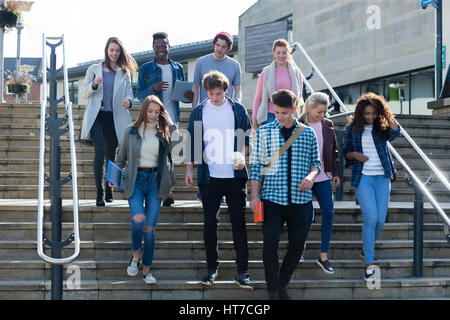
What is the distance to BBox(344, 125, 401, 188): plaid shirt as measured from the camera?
239 inches

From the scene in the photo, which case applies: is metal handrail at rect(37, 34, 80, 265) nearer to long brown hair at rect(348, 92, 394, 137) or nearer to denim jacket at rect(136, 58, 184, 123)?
denim jacket at rect(136, 58, 184, 123)

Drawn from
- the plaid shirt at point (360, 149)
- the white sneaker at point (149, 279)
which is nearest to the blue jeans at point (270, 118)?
the plaid shirt at point (360, 149)

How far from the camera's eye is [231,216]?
5652 mm

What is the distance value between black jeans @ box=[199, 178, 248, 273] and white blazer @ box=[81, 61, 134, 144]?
1.63 m

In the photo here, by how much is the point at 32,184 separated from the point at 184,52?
A: 25.4m

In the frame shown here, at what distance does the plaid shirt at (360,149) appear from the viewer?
6.06m

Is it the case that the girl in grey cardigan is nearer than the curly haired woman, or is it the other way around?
the girl in grey cardigan

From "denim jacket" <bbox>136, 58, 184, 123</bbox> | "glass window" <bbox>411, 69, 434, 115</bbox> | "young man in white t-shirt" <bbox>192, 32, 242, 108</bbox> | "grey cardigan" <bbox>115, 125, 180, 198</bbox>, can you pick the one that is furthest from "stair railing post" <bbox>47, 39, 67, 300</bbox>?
"glass window" <bbox>411, 69, 434, 115</bbox>

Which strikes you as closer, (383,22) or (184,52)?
(383,22)

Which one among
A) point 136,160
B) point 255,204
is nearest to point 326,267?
point 255,204

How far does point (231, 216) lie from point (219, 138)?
657 mm

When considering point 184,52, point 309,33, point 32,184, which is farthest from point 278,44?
point 184,52

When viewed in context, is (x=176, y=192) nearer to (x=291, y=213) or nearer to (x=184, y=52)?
(x=291, y=213)

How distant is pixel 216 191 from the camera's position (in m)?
5.64
